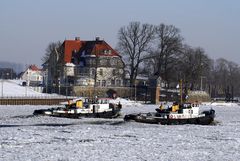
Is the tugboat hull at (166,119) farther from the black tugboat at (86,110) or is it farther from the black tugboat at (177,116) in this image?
the black tugboat at (86,110)

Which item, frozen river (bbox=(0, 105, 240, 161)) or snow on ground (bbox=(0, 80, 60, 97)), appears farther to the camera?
snow on ground (bbox=(0, 80, 60, 97))

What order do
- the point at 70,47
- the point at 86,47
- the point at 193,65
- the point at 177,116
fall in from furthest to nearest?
the point at 70,47 < the point at 86,47 < the point at 193,65 < the point at 177,116

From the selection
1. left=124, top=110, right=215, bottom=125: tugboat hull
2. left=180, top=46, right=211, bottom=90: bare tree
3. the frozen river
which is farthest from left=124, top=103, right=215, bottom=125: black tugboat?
left=180, top=46, right=211, bottom=90: bare tree

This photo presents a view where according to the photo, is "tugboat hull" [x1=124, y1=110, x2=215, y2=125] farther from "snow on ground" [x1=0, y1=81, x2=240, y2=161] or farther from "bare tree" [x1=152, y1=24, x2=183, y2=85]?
"bare tree" [x1=152, y1=24, x2=183, y2=85]

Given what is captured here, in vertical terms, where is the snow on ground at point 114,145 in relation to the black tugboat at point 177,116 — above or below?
below

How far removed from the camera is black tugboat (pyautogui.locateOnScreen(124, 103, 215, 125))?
57.4m

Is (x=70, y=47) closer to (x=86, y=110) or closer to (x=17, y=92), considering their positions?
(x=17, y=92)

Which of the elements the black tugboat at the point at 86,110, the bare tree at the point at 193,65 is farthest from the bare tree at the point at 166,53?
the black tugboat at the point at 86,110

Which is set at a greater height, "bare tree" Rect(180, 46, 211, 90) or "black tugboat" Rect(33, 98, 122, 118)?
"bare tree" Rect(180, 46, 211, 90)

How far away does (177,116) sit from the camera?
194ft

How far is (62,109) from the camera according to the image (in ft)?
213

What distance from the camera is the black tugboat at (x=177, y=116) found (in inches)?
2259

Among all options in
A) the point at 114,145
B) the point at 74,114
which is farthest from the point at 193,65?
the point at 114,145

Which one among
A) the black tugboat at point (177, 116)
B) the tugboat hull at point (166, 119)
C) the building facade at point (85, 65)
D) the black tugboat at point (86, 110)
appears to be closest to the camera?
the tugboat hull at point (166, 119)
